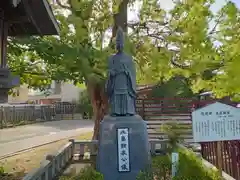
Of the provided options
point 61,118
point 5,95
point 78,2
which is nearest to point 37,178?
point 5,95

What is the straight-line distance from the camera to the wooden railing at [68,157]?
5728 mm

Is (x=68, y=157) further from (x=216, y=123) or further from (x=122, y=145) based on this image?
(x=216, y=123)

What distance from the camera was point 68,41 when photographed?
24.0 feet

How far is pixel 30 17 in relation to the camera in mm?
5016

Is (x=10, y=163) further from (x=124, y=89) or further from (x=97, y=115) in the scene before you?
(x=124, y=89)

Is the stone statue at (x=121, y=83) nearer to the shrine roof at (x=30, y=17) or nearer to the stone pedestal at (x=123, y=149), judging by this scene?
the stone pedestal at (x=123, y=149)

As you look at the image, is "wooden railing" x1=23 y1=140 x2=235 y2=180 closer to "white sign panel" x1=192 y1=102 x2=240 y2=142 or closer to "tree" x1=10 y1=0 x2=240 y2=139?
"white sign panel" x1=192 y1=102 x2=240 y2=142

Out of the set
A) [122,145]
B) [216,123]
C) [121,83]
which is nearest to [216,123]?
[216,123]

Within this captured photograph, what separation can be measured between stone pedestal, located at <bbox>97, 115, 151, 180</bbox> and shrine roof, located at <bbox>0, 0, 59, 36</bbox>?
89.8 inches

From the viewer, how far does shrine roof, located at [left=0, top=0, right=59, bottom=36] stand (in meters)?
4.73

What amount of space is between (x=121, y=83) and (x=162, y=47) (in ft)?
7.62

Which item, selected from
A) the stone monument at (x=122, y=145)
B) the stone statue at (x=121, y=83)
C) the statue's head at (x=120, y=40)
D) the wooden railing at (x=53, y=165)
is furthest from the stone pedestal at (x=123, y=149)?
the statue's head at (x=120, y=40)

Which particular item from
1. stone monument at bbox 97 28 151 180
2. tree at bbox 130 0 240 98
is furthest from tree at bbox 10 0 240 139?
stone monument at bbox 97 28 151 180

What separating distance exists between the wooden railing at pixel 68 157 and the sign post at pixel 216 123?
93 centimetres
